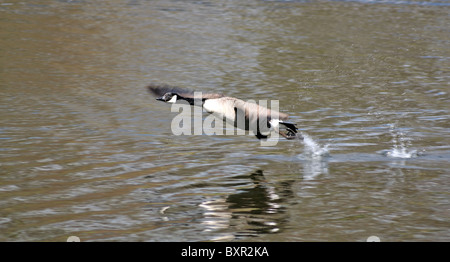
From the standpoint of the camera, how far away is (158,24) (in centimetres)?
1817

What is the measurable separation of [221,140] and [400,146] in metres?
2.21

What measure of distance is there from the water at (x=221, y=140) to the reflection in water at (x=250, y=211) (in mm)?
19

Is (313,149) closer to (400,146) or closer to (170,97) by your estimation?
(400,146)

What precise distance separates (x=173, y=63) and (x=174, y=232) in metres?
7.89

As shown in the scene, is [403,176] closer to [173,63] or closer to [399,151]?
[399,151]

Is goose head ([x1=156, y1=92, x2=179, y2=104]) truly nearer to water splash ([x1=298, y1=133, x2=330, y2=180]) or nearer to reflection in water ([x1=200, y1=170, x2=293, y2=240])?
reflection in water ([x1=200, y1=170, x2=293, y2=240])

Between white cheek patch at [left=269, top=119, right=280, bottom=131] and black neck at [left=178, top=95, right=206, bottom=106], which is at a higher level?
black neck at [left=178, top=95, right=206, bottom=106]

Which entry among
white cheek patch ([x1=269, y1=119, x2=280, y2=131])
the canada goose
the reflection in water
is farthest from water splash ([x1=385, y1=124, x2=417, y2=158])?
the reflection in water

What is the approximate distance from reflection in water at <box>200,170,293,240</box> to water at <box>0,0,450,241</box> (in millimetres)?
19

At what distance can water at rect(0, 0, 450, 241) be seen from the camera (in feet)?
19.9

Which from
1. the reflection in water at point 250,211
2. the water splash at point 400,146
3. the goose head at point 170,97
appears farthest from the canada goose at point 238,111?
the water splash at point 400,146

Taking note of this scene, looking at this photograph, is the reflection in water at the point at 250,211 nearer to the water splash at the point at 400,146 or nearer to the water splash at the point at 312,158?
the water splash at the point at 312,158

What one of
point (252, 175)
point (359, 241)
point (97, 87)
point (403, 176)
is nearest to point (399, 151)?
point (403, 176)
